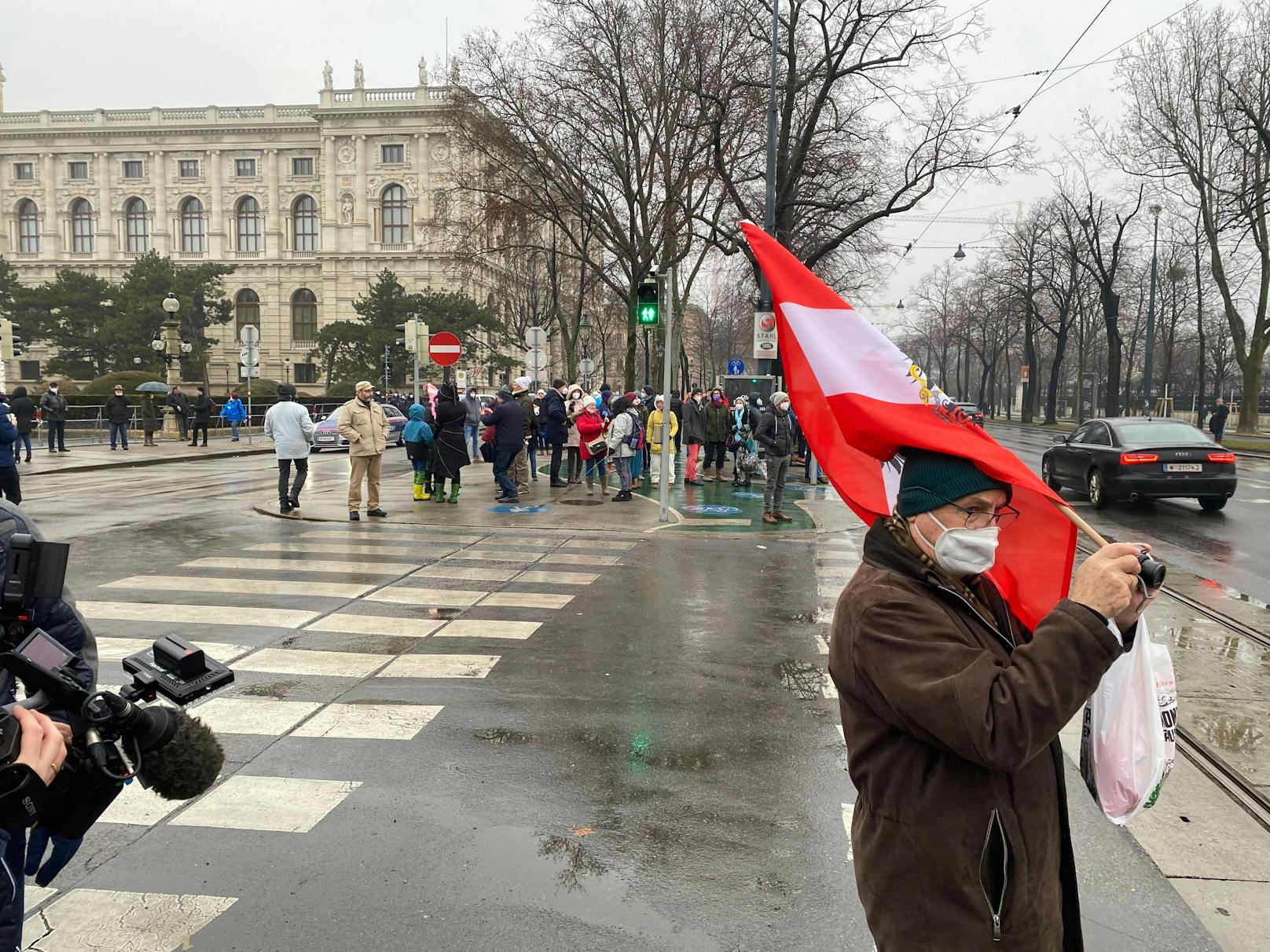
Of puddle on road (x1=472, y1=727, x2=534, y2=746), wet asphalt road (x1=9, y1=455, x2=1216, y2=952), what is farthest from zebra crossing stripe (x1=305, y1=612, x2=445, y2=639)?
puddle on road (x1=472, y1=727, x2=534, y2=746)

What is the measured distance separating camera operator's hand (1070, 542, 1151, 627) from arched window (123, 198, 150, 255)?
92.8 meters

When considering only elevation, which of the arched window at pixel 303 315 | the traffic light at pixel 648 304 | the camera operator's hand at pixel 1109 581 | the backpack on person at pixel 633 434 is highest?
the arched window at pixel 303 315

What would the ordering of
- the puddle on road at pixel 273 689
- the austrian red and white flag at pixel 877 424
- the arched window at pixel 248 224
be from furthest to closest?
the arched window at pixel 248 224
the puddle on road at pixel 273 689
the austrian red and white flag at pixel 877 424

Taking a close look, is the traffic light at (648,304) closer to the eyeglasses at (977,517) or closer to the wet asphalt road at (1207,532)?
the wet asphalt road at (1207,532)

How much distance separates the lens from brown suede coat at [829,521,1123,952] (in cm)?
174

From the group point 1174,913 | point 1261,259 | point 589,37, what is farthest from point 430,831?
point 1261,259

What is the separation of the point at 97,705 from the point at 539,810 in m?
2.51

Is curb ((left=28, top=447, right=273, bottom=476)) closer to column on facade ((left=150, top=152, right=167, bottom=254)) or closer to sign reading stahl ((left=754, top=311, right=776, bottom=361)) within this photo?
sign reading stahl ((left=754, top=311, right=776, bottom=361))

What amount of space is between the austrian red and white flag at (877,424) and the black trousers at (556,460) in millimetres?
14831

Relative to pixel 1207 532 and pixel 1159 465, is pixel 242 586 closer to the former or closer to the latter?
pixel 1207 532

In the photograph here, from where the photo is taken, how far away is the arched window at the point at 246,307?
81438 millimetres

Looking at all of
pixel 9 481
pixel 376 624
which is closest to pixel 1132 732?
pixel 376 624

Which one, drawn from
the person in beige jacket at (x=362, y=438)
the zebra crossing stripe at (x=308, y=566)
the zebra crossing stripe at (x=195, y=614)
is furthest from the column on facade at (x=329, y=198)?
the zebra crossing stripe at (x=195, y=614)

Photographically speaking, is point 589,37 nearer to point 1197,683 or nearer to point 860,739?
point 1197,683
